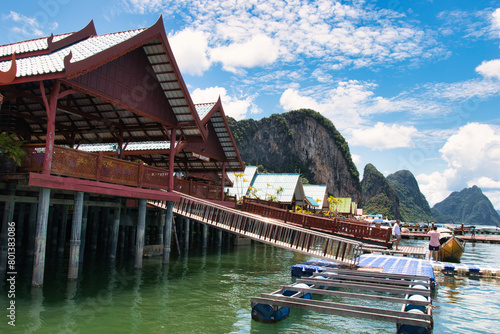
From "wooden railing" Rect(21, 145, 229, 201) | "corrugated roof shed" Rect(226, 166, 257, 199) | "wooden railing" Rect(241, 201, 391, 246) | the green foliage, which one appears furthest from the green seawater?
"corrugated roof shed" Rect(226, 166, 257, 199)

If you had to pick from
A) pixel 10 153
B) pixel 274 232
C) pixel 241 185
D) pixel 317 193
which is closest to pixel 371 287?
pixel 274 232

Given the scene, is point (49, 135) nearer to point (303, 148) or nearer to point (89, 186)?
point (89, 186)

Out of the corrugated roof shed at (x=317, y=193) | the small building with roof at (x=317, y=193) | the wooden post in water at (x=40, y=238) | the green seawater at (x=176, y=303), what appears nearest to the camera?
the green seawater at (x=176, y=303)

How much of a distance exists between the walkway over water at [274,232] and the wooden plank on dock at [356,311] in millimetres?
6322

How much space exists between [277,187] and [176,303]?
32.4 m

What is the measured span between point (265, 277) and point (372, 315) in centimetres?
916

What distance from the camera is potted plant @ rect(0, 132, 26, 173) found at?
11789mm

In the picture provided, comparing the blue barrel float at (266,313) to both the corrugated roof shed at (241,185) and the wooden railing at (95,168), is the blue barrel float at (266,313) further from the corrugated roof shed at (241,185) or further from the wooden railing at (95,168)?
the corrugated roof shed at (241,185)

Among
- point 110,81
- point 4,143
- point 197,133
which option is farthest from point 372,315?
point 197,133

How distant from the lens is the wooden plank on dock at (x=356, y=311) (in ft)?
25.9

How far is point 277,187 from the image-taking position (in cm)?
4362

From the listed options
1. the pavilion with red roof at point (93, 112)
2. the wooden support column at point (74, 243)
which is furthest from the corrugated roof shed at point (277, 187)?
the wooden support column at point (74, 243)

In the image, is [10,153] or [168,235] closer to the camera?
[10,153]

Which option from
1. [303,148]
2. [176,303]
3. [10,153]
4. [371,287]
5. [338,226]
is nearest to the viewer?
[371,287]
